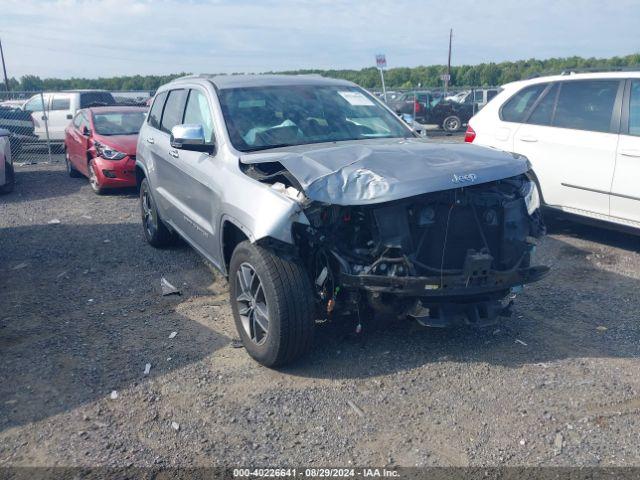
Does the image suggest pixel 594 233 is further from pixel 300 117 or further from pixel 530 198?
pixel 300 117

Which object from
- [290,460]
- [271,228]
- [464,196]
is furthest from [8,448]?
[464,196]

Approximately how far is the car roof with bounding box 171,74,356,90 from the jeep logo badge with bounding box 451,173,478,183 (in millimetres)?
2195

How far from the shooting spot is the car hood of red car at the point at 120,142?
10891mm

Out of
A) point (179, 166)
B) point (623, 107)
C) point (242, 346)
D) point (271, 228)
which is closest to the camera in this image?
point (271, 228)

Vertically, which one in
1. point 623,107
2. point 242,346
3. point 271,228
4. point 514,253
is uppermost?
point 623,107

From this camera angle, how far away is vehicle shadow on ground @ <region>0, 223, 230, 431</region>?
404cm

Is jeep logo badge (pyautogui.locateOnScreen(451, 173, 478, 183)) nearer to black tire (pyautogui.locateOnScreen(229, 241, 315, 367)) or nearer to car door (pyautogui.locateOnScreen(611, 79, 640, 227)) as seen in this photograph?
black tire (pyautogui.locateOnScreen(229, 241, 315, 367))

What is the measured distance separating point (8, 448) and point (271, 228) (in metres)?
1.87

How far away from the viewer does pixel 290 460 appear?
322 centimetres

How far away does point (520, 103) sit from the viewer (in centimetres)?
779

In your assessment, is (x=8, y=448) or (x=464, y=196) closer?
(x=8, y=448)

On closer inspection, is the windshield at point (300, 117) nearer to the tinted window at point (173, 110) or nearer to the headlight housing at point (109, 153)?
the tinted window at point (173, 110)

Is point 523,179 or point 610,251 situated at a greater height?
point 523,179

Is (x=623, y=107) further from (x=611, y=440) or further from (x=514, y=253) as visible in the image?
(x=611, y=440)
